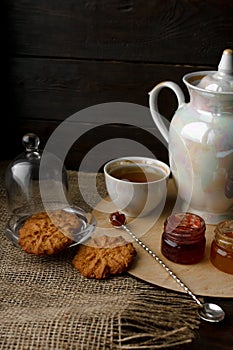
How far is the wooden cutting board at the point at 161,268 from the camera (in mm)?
913

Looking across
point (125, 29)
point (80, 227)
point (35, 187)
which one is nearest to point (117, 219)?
point (80, 227)

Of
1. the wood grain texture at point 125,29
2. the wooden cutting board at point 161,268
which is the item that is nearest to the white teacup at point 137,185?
the wooden cutting board at point 161,268

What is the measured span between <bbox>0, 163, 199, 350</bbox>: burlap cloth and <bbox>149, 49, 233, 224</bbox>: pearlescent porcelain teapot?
0.22 meters

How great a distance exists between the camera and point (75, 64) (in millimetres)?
1297

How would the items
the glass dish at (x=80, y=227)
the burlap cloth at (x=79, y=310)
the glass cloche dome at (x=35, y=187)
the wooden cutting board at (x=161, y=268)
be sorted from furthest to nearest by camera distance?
the glass cloche dome at (x=35, y=187) → the glass dish at (x=80, y=227) → the wooden cutting board at (x=161, y=268) → the burlap cloth at (x=79, y=310)

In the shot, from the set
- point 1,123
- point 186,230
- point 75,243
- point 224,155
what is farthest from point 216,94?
point 1,123

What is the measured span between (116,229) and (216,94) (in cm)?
29

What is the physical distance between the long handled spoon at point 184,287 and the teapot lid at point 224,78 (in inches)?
10.7

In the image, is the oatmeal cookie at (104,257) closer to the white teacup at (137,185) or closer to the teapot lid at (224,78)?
the white teacup at (137,185)

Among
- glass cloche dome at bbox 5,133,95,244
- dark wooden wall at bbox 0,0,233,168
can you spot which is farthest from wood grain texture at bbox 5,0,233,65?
glass cloche dome at bbox 5,133,95,244

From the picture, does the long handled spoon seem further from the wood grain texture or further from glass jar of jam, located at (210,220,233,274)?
the wood grain texture

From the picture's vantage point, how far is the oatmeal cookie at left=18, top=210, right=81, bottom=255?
0.96 m

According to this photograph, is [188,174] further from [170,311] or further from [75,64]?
[75,64]

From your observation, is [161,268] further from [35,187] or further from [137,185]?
[35,187]
